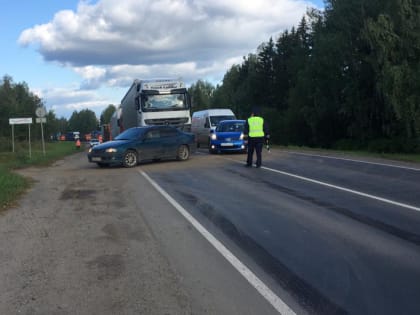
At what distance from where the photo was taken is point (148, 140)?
20531mm

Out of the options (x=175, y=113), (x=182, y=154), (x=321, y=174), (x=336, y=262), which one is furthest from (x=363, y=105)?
(x=336, y=262)

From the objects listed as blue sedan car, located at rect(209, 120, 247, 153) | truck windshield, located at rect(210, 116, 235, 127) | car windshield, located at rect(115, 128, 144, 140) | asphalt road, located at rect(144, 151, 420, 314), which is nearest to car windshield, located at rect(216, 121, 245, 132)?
blue sedan car, located at rect(209, 120, 247, 153)

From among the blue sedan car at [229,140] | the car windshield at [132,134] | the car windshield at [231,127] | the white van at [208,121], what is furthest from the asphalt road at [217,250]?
the white van at [208,121]

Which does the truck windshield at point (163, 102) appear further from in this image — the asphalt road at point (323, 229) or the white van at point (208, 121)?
the asphalt road at point (323, 229)

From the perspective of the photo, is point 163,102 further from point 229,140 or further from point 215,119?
point 215,119

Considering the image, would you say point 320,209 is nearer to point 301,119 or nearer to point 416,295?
point 416,295

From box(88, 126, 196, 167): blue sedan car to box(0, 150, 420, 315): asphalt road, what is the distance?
21.9ft

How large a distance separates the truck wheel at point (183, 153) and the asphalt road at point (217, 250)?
335 inches

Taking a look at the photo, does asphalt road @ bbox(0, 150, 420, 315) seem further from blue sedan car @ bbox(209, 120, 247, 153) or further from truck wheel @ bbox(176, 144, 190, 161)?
blue sedan car @ bbox(209, 120, 247, 153)

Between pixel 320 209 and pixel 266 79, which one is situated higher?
pixel 266 79

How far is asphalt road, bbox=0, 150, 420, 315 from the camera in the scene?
4930 mm

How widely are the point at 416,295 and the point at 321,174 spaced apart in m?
9.98

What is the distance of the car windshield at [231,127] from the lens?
2461cm

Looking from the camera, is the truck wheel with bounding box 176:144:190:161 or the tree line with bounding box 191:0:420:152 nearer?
the truck wheel with bounding box 176:144:190:161
